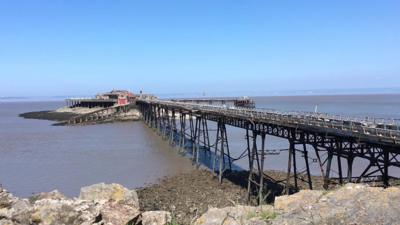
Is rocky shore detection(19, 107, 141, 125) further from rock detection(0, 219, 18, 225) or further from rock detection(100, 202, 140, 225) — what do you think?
rock detection(0, 219, 18, 225)

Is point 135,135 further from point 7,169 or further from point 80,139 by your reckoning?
point 7,169

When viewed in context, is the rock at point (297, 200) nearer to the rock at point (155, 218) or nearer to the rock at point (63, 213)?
the rock at point (155, 218)

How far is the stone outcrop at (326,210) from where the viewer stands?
7.20m

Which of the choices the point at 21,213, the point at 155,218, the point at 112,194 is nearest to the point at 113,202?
the point at 112,194

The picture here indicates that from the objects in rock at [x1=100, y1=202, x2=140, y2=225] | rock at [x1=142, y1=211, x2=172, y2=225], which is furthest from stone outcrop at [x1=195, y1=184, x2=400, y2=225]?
rock at [x1=100, y1=202, x2=140, y2=225]

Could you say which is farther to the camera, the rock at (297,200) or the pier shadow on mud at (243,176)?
the pier shadow on mud at (243,176)

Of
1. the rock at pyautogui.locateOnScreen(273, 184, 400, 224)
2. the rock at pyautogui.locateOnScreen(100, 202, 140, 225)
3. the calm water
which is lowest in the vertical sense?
the calm water

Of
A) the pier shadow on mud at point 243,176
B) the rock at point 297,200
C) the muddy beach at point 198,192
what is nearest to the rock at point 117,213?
the rock at point 297,200

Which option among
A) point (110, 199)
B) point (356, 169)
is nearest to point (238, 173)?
point (356, 169)

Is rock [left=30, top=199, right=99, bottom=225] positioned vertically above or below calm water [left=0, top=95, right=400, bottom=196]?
above

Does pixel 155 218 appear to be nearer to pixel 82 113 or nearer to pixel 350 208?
pixel 350 208

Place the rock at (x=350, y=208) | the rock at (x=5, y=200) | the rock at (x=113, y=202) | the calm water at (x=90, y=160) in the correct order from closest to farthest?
the rock at (x=350, y=208)
the rock at (x=113, y=202)
the rock at (x=5, y=200)
the calm water at (x=90, y=160)

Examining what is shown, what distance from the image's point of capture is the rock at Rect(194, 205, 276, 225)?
768 cm

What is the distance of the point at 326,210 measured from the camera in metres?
7.67
